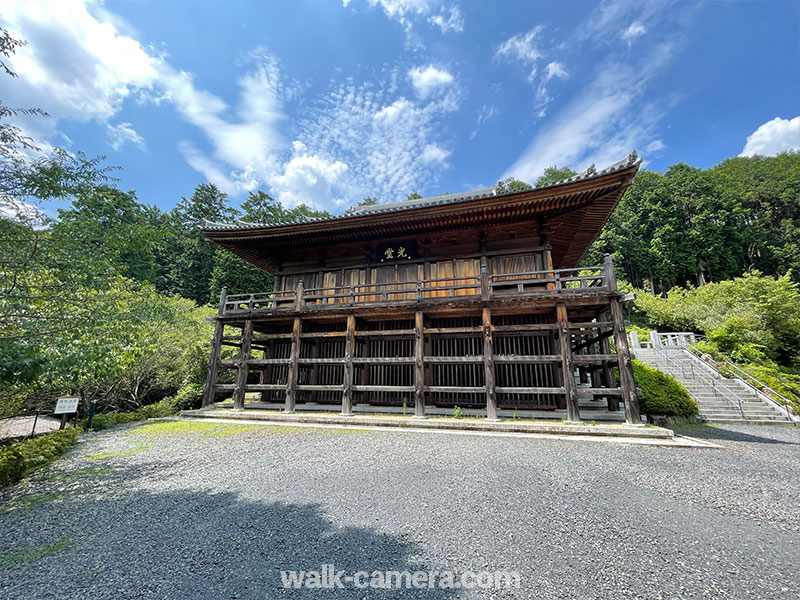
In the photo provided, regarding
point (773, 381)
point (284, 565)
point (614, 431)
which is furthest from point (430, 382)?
point (773, 381)

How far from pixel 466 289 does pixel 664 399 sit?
327 inches

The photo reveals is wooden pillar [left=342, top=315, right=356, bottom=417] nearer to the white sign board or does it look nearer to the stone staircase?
the white sign board

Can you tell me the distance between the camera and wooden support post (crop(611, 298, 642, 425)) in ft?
26.2

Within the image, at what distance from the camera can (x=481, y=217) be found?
10625 mm

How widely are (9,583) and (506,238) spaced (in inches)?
487

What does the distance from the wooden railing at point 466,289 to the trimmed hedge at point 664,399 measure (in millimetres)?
4561

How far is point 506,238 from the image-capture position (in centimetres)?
1144

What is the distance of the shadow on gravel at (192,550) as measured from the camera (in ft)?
8.41

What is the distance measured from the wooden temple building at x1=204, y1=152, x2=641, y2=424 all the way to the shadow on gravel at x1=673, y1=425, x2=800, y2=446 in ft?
6.39

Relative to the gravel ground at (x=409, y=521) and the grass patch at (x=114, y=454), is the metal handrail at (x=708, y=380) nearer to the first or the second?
the gravel ground at (x=409, y=521)

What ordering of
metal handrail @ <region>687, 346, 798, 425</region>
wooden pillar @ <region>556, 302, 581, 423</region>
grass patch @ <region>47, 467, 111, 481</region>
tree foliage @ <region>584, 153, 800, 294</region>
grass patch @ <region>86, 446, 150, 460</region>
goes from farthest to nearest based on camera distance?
tree foliage @ <region>584, 153, 800, 294</region>, metal handrail @ <region>687, 346, 798, 425</region>, wooden pillar @ <region>556, 302, 581, 423</region>, grass patch @ <region>86, 446, 150, 460</region>, grass patch @ <region>47, 467, 111, 481</region>

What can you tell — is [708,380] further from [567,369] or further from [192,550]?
[192,550]

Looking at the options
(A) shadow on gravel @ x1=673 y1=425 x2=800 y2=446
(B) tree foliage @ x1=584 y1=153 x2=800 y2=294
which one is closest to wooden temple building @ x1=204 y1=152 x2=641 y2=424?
(A) shadow on gravel @ x1=673 y1=425 x2=800 y2=446

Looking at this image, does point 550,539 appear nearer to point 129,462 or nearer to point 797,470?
point 797,470
